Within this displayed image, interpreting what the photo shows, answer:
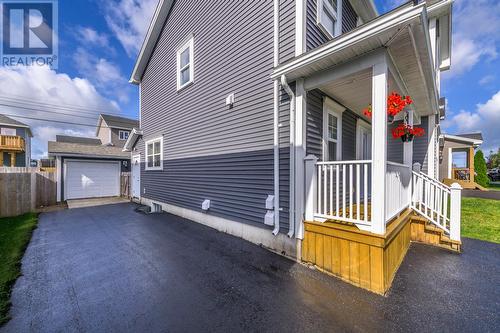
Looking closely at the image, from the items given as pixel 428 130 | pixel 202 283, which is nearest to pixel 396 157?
pixel 428 130

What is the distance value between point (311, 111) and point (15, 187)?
10122mm

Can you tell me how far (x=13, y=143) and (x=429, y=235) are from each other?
25.2 meters

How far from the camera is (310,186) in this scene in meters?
3.76

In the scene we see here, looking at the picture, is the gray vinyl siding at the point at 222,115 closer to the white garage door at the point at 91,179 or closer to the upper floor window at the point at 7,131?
the white garage door at the point at 91,179

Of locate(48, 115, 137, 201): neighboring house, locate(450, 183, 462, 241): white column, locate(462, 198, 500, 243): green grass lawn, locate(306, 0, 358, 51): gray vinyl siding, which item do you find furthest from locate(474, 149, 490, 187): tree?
locate(48, 115, 137, 201): neighboring house

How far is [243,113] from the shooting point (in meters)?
4.99

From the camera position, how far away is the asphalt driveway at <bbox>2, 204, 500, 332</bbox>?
2307 millimetres

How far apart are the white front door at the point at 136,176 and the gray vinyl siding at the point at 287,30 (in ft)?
30.1

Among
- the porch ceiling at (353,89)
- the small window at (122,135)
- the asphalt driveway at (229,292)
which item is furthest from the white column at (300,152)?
the small window at (122,135)

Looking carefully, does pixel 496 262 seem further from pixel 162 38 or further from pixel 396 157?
pixel 162 38

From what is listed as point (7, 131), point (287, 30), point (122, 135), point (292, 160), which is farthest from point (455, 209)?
point (7, 131)

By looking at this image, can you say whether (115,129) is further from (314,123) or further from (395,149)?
(395,149)

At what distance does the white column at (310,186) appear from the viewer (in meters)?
3.74

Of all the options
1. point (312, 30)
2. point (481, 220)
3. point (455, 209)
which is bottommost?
point (481, 220)
